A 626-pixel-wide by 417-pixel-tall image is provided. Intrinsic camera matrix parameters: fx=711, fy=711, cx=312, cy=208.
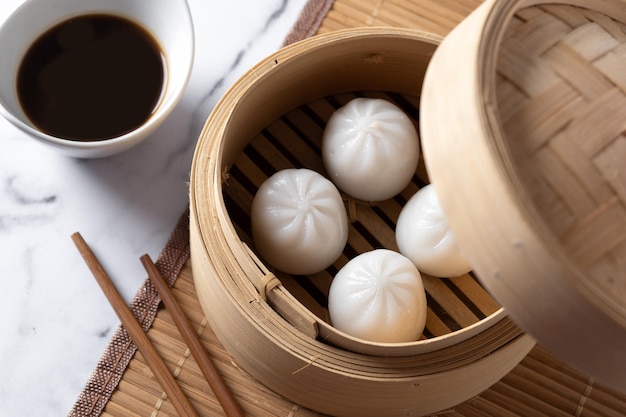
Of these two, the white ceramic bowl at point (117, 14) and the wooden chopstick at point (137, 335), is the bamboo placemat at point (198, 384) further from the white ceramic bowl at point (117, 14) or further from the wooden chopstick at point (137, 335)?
the white ceramic bowl at point (117, 14)

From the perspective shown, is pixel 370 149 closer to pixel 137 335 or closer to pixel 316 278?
pixel 316 278

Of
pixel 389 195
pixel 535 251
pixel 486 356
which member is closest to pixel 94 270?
pixel 389 195

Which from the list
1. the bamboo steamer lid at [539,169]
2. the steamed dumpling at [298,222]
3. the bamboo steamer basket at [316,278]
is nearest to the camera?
the bamboo steamer lid at [539,169]

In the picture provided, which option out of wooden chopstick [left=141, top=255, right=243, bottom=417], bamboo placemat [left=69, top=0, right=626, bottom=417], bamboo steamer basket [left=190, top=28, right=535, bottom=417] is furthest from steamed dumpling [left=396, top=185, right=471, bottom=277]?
wooden chopstick [left=141, top=255, right=243, bottom=417]

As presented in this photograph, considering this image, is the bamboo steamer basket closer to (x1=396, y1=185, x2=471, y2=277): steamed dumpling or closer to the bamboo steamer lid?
(x1=396, y1=185, x2=471, y2=277): steamed dumpling

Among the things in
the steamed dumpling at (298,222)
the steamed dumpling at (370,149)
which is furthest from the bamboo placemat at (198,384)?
the steamed dumpling at (370,149)
